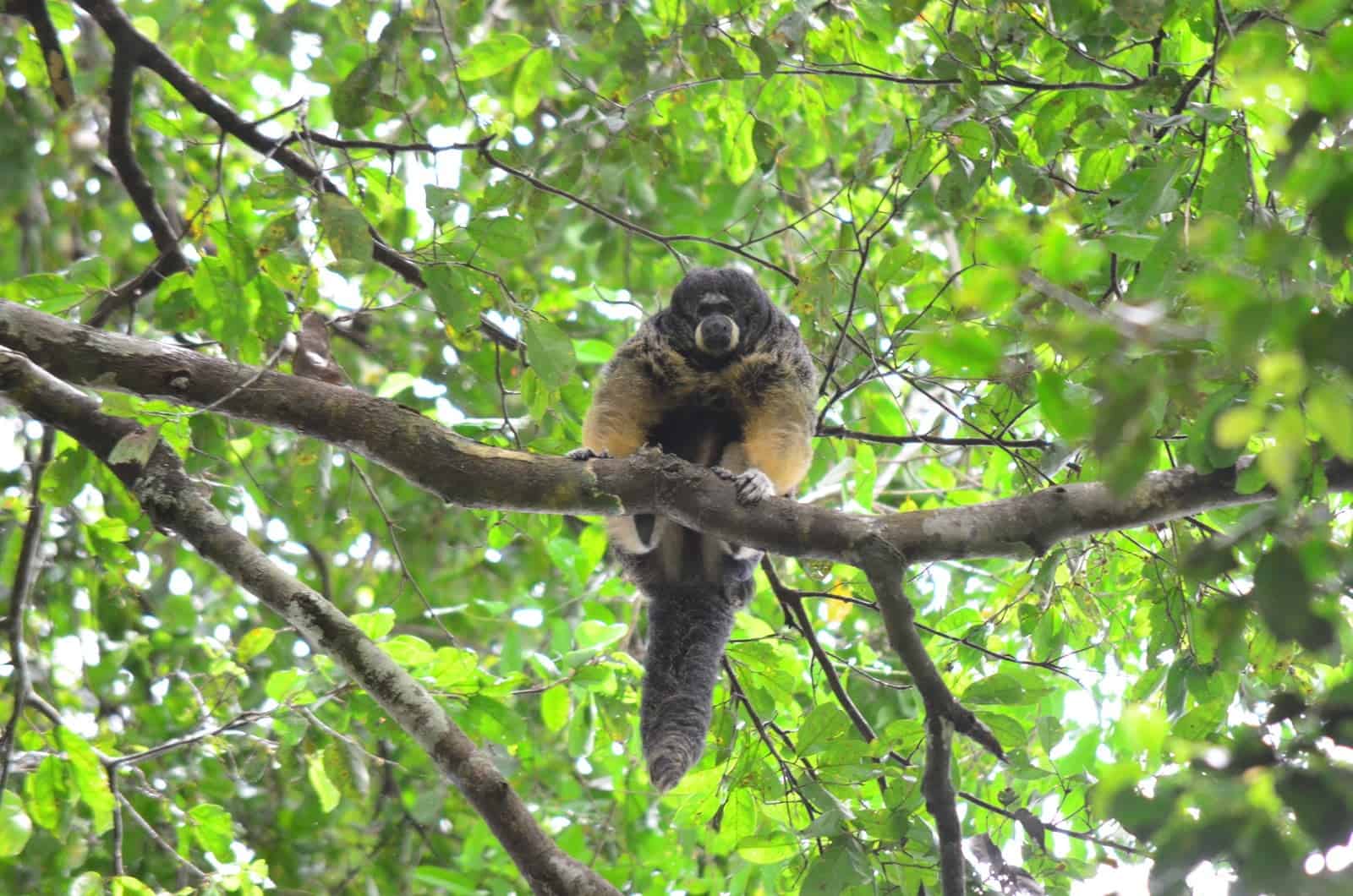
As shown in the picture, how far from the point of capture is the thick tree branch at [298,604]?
3309mm

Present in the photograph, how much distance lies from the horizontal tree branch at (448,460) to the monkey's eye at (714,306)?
1.56 meters

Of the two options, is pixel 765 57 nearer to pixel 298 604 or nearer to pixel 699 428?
pixel 699 428

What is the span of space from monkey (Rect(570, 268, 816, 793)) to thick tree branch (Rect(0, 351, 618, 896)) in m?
0.82

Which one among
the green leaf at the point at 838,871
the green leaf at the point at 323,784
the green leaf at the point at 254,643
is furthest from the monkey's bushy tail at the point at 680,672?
the green leaf at the point at 254,643

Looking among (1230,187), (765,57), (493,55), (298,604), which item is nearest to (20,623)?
(298,604)

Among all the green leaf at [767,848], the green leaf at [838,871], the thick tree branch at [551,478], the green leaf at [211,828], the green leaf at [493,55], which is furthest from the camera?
the green leaf at [493,55]

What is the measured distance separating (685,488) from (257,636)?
6.66ft

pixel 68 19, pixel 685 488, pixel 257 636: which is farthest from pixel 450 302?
pixel 68 19

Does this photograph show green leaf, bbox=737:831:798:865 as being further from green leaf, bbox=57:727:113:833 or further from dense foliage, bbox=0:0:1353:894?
green leaf, bbox=57:727:113:833

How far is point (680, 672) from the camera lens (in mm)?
4141

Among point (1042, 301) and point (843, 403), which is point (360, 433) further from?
point (843, 403)

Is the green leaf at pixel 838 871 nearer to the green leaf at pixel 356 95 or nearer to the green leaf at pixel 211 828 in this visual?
the green leaf at pixel 211 828

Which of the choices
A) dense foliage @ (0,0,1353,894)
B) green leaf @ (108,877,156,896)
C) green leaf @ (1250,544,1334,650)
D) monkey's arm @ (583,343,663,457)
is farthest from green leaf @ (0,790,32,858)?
green leaf @ (1250,544,1334,650)

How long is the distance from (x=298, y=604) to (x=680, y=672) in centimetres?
133
